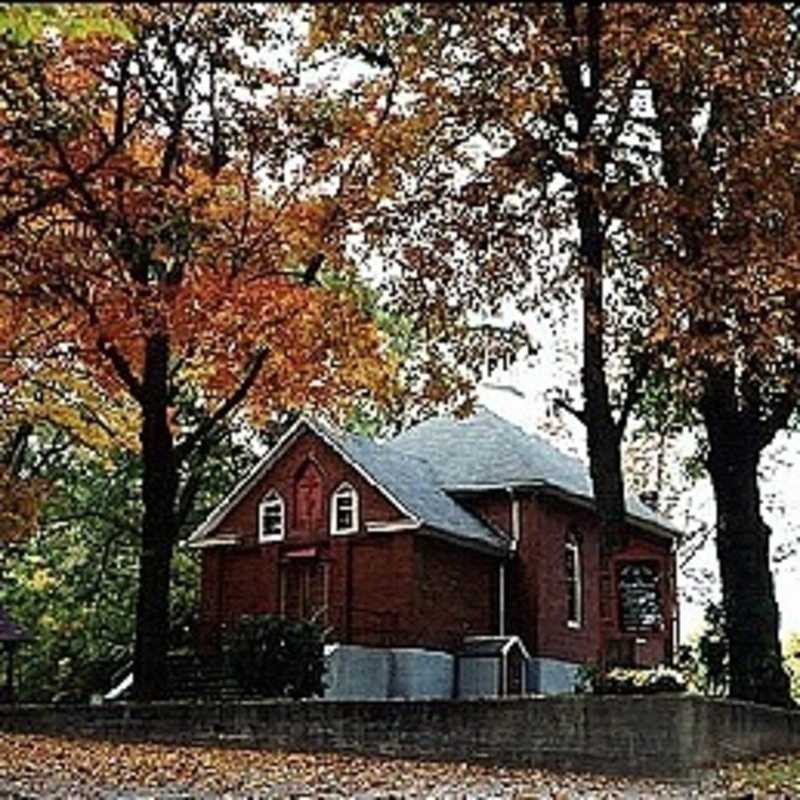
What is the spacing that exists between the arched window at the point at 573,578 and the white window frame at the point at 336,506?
184 inches

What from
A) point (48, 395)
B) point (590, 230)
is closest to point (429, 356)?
point (590, 230)

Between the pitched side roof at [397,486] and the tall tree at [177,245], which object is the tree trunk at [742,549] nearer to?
the tall tree at [177,245]

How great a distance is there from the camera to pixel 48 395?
23859mm

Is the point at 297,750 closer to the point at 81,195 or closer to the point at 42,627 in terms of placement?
the point at 81,195

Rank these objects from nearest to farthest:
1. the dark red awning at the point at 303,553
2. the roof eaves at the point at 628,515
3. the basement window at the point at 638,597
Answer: the basement window at the point at 638,597 < the roof eaves at the point at 628,515 < the dark red awning at the point at 303,553

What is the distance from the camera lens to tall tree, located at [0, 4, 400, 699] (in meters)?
17.8

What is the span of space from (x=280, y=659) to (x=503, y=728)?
6883mm

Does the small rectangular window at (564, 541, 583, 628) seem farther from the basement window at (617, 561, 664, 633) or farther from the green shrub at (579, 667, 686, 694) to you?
the green shrub at (579, 667, 686, 694)

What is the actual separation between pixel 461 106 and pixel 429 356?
436 cm

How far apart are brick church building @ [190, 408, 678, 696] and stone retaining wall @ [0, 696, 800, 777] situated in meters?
7.79

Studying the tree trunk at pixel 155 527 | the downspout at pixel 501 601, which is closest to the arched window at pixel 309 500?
the downspout at pixel 501 601

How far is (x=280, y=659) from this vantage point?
22.8 m

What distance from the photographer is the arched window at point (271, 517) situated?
102ft

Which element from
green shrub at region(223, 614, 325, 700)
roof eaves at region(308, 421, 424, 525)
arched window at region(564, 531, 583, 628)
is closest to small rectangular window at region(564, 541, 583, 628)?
arched window at region(564, 531, 583, 628)
